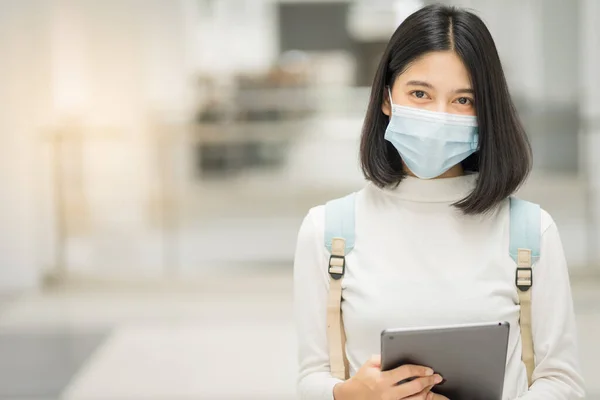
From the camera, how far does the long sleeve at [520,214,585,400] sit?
1.73m

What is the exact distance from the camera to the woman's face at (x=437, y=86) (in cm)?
173

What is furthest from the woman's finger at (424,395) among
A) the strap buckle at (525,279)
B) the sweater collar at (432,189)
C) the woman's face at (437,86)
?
the woman's face at (437,86)

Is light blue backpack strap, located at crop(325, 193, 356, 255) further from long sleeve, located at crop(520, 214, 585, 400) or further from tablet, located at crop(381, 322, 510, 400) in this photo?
long sleeve, located at crop(520, 214, 585, 400)

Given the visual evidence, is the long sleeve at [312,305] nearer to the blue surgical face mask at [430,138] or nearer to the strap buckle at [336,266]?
the strap buckle at [336,266]

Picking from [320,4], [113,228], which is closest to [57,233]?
[113,228]

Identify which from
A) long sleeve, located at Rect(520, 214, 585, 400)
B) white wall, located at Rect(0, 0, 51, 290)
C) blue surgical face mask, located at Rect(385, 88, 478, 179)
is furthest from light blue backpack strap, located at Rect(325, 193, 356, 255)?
white wall, located at Rect(0, 0, 51, 290)

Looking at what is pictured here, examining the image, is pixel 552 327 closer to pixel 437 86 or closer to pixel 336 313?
pixel 336 313

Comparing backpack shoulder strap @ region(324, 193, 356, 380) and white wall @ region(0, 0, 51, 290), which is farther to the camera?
white wall @ region(0, 0, 51, 290)

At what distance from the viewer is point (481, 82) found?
67.9 inches

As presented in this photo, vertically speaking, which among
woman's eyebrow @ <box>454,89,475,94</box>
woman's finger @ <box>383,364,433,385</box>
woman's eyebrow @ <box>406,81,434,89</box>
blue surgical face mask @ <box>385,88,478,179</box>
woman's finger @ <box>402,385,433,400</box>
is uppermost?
woman's eyebrow @ <box>406,81,434,89</box>

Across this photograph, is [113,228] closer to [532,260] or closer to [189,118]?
[189,118]

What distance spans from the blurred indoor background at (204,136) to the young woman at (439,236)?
4394 millimetres

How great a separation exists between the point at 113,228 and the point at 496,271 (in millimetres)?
6372

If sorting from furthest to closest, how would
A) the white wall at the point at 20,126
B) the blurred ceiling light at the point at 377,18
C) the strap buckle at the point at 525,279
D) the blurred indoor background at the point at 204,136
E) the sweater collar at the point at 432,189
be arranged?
the blurred ceiling light at the point at 377,18 < the blurred indoor background at the point at 204,136 < the white wall at the point at 20,126 < the sweater collar at the point at 432,189 < the strap buckle at the point at 525,279
